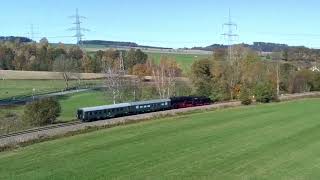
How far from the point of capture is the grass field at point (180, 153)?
90.8 ft

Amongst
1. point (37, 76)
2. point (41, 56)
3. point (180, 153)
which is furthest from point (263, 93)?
point (41, 56)

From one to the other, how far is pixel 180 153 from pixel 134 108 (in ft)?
84.2

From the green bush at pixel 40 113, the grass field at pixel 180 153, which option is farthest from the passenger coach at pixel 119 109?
the grass field at pixel 180 153

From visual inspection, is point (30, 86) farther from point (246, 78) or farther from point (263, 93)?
point (263, 93)

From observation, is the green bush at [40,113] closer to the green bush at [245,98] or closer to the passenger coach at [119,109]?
the passenger coach at [119,109]

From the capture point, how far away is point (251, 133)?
44688 mm

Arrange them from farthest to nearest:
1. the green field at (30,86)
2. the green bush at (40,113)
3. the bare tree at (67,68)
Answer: the bare tree at (67,68), the green field at (30,86), the green bush at (40,113)

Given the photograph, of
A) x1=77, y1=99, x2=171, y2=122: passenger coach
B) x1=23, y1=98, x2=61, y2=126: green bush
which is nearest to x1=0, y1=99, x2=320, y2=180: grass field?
x1=77, y1=99, x2=171, y2=122: passenger coach

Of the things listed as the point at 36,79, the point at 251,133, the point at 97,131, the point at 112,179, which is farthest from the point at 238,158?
the point at 36,79

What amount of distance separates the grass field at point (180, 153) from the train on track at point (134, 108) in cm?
551

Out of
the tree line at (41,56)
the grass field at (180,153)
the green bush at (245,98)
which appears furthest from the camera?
the tree line at (41,56)

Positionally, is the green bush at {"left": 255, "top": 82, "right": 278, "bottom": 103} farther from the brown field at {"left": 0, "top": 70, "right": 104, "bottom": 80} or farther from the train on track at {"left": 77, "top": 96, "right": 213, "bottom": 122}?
the brown field at {"left": 0, "top": 70, "right": 104, "bottom": 80}

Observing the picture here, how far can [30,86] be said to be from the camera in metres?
125

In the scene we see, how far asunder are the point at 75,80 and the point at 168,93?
62.0 metres
